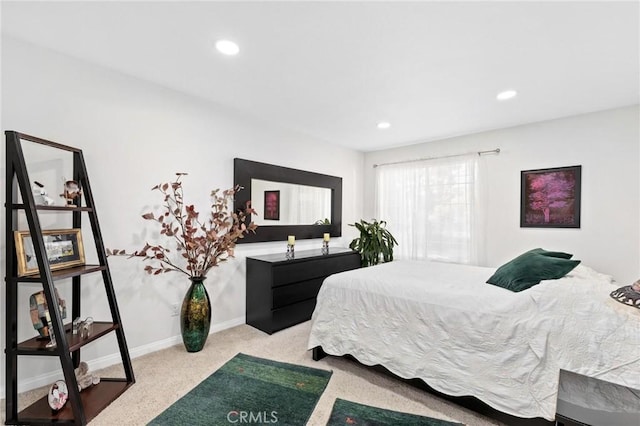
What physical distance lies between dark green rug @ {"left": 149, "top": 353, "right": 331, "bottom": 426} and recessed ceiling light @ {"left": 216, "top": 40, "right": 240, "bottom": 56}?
2.44 meters

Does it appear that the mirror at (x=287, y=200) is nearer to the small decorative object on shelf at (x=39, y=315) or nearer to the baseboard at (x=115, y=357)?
the baseboard at (x=115, y=357)

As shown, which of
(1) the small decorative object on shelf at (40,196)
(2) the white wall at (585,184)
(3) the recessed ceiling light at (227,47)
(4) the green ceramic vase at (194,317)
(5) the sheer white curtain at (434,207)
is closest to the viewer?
(1) the small decorative object on shelf at (40,196)

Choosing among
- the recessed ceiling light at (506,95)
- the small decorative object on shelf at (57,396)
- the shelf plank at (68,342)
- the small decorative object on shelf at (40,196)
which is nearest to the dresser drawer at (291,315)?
the shelf plank at (68,342)

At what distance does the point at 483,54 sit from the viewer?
2.16 metres

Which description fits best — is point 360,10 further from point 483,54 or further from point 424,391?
point 424,391

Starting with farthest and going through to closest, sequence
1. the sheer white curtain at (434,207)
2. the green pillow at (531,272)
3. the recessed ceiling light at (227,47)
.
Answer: the sheer white curtain at (434,207), the green pillow at (531,272), the recessed ceiling light at (227,47)

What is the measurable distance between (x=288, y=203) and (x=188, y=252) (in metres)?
1.58

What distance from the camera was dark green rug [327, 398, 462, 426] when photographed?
1.82 metres

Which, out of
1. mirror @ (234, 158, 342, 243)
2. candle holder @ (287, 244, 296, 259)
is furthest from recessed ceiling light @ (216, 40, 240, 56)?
candle holder @ (287, 244, 296, 259)

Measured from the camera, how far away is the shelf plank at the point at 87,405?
1.79m

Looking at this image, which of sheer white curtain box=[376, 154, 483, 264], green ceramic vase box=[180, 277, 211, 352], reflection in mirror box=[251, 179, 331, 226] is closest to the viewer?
green ceramic vase box=[180, 277, 211, 352]

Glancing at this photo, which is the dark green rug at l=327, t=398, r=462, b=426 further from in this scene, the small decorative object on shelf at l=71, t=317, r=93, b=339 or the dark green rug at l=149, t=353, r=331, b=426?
the small decorative object on shelf at l=71, t=317, r=93, b=339

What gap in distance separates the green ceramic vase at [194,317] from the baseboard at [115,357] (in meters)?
0.23
